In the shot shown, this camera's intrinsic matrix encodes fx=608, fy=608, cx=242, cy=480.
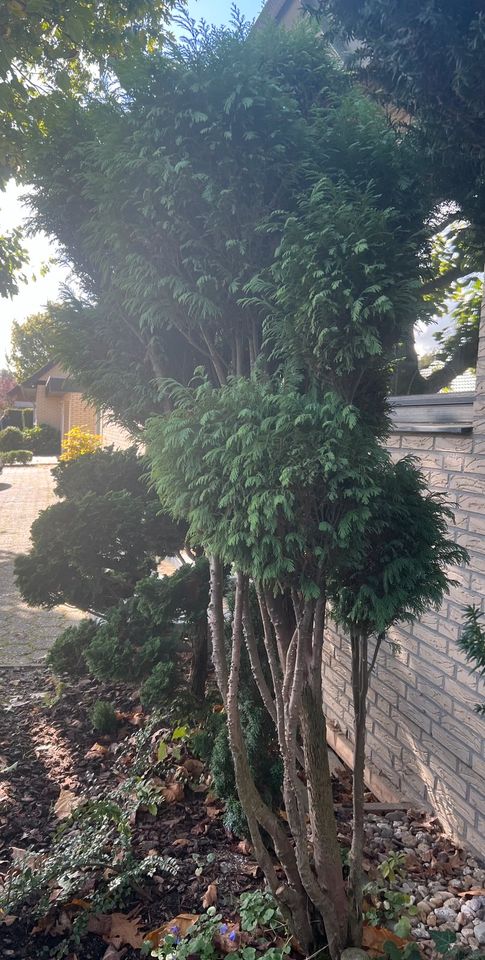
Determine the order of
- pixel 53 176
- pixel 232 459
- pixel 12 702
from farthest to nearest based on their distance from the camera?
pixel 12 702 < pixel 53 176 < pixel 232 459

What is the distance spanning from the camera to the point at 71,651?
14.0ft

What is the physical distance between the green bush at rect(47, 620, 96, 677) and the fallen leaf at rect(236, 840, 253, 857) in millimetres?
1890

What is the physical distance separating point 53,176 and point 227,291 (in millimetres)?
908

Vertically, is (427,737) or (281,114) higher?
(281,114)

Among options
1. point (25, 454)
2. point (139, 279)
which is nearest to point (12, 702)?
point (139, 279)

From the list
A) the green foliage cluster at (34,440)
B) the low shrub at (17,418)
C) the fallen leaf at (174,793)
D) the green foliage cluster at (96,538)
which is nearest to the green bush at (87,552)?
the green foliage cluster at (96,538)

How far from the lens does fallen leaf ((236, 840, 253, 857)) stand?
2.66m

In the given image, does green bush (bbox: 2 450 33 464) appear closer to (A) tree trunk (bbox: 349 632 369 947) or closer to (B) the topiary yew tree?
(B) the topiary yew tree

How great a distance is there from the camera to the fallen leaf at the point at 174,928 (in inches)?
86.7

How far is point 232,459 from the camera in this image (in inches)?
69.9

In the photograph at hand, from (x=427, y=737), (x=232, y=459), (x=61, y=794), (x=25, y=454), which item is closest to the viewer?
(x=232, y=459)

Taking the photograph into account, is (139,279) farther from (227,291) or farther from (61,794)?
(61,794)

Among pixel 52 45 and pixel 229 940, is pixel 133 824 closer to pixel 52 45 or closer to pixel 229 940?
pixel 229 940

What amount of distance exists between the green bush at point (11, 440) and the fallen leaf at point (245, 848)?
26.2m
